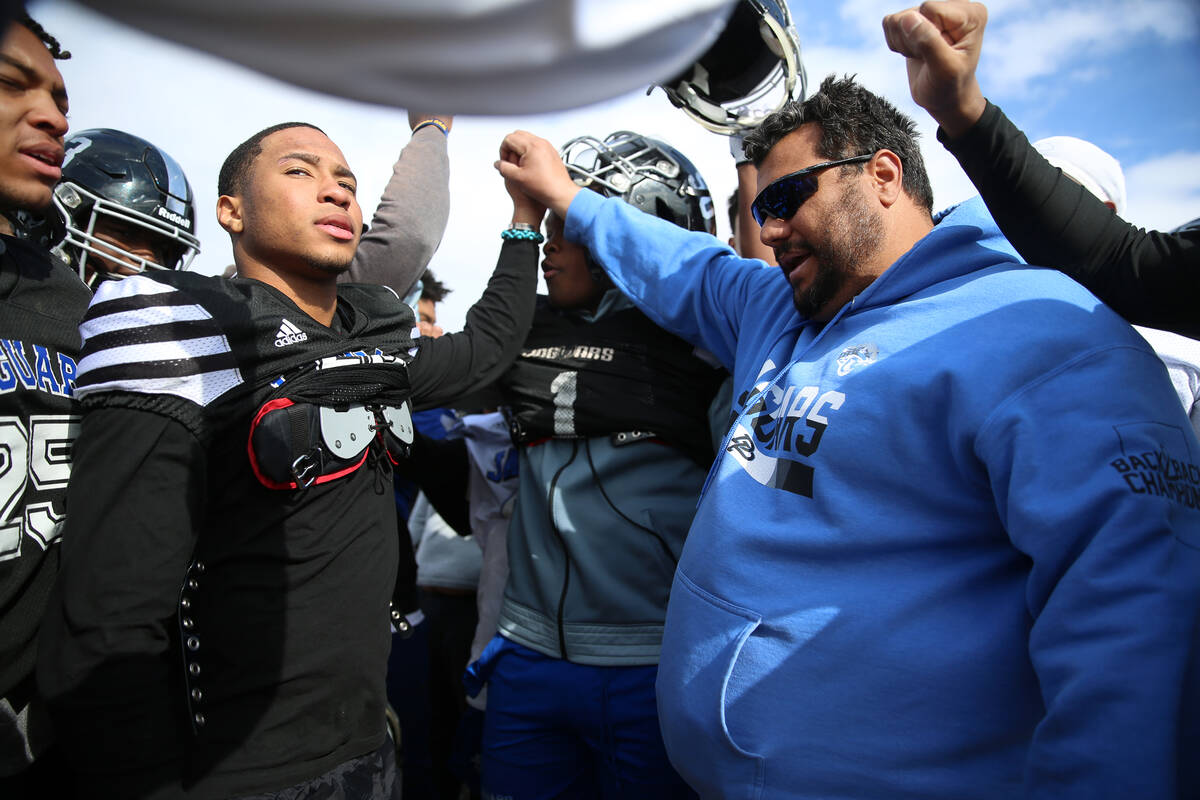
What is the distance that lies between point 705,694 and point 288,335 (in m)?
1.28

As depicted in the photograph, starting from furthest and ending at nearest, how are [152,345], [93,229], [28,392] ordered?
1. [93,229]
2. [28,392]
3. [152,345]

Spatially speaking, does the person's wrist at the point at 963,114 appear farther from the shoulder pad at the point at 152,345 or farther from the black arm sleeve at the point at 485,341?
the shoulder pad at the point at 152,345

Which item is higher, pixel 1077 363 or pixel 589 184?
pixel 589 184

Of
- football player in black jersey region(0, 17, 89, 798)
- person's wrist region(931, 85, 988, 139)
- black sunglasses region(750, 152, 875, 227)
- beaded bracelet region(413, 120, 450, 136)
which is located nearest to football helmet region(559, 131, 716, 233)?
beaded bracelet region(413, 120, 450, 136)

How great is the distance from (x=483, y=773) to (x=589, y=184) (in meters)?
2.24

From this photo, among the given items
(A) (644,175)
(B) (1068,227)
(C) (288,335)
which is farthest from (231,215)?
(B) (1068,227)

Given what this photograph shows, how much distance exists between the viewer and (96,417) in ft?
4.56

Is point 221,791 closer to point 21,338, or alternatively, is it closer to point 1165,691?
point 21,338

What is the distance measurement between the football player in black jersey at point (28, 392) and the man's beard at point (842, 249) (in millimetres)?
1872

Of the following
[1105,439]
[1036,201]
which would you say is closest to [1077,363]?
[1105,439]

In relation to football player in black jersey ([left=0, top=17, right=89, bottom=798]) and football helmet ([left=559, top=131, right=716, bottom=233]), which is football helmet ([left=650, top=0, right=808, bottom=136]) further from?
football player in black jersey ([left=0, top=17, right=89, bottom=798])

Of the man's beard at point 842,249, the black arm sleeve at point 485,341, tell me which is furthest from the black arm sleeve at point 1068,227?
the black arm sleeve at point 485,341

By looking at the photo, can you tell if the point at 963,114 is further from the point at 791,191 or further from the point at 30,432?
the point at 30,432

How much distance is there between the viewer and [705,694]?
4.92 ft
